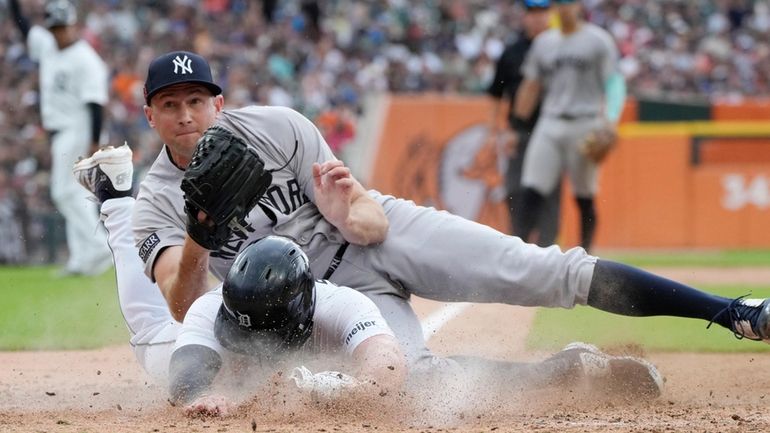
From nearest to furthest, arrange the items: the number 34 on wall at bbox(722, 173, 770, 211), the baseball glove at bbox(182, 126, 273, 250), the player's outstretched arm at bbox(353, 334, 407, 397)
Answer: the player's outstretched arm at bbox(353, 334, 407, 397) → the baseball glove at bbox(182, 126, 273, 250) → the number 34 on wall at bbox(722, 173, 770, 211)

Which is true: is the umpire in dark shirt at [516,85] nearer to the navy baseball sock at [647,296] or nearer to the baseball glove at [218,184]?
the navy baseball sock at [647,296]

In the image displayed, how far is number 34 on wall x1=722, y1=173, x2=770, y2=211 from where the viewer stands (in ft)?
48.4

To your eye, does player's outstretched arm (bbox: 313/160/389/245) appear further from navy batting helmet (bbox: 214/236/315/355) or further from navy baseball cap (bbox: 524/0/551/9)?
navy baseball cap (bbox: 524/0/551/9)

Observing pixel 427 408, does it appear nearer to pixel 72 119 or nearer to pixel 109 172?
pixel 109 172

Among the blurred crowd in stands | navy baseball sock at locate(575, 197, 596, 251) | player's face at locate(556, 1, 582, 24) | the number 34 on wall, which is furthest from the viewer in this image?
the number 34 on wall

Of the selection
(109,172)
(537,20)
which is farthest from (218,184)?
(537,20)

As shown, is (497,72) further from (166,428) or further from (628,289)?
(166,428)

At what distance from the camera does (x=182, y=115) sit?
16.0 ft

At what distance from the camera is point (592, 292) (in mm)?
4801

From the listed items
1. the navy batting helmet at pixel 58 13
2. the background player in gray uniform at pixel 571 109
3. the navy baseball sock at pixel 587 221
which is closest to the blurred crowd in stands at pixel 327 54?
the navy batting helmet at pixel 58 13

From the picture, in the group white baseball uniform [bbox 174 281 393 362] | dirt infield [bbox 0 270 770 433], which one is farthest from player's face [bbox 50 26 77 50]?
white baseball uniform [bbox 174 281 393 362]

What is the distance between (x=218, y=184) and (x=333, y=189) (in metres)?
0.73

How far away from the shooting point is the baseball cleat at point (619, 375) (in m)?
4.82

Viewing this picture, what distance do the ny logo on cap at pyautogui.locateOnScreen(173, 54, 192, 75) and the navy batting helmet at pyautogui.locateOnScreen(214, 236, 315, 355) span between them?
2.85 ft
